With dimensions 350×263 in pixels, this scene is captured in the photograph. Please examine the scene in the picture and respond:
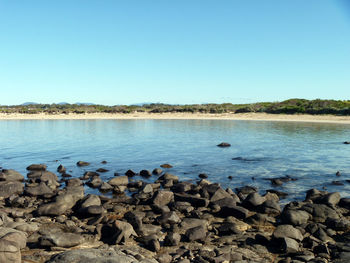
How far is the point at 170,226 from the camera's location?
1145cm

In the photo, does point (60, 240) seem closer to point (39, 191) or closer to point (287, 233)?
point (39, 191)

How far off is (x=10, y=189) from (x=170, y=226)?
9.28m

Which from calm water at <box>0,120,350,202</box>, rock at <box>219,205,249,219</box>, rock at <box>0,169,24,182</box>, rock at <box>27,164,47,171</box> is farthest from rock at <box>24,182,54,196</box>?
rock at <box>219,205,249,219</box>

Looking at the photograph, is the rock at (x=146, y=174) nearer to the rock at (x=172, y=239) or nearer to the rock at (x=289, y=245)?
the rock at (x=172, y=239)

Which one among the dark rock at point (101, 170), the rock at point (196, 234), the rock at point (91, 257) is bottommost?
the dark rock at point (101, 170)

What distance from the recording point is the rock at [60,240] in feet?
30.7

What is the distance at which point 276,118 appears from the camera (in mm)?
78438

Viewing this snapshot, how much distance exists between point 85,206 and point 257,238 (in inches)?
275

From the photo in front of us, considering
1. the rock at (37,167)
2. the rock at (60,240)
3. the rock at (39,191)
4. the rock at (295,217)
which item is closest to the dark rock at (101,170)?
the rock at (37,167)

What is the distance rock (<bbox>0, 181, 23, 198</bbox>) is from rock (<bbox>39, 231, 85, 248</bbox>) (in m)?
7.45

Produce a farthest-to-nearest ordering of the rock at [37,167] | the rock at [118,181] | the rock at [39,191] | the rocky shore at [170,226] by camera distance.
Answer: the rock at [37,167]
the rock at [118,181]
the rock at [39,191]
the rocky shore at [170,226]

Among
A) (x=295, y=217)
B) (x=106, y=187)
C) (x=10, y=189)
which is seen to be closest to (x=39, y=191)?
(x=10, y=189)

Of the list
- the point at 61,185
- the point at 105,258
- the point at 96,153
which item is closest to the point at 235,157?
the point at 96,153

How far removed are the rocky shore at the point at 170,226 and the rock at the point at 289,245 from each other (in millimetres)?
28
